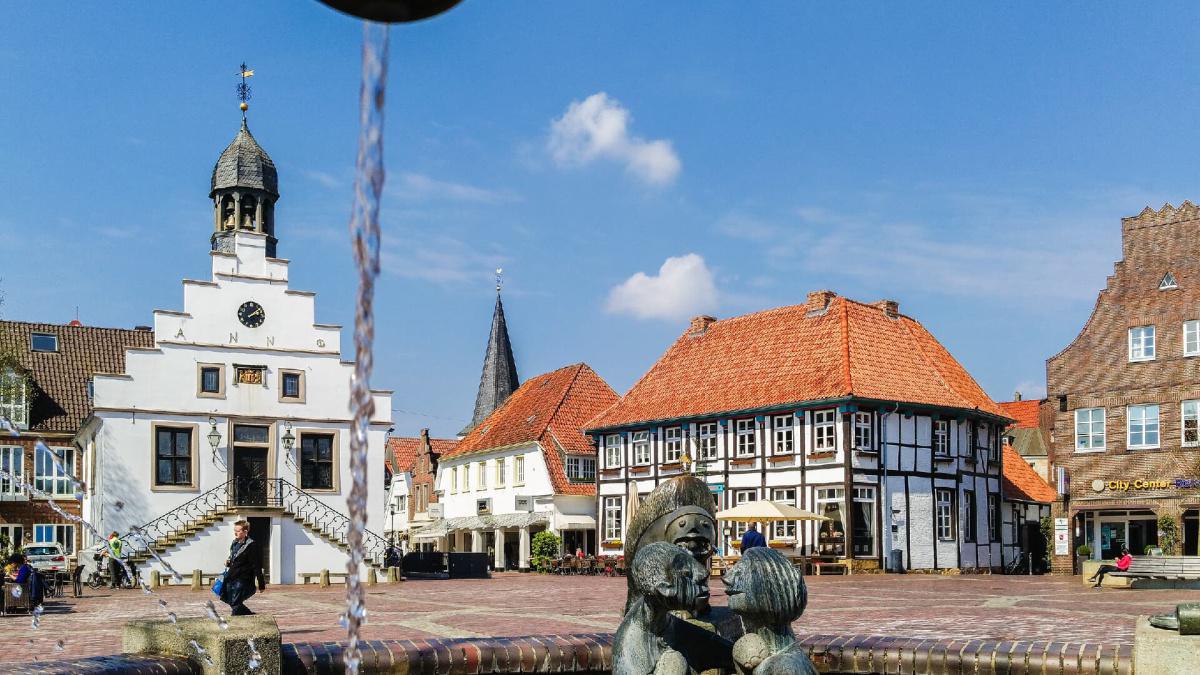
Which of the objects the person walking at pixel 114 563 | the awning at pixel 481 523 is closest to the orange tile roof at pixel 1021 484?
Result: the awning at pixel 481 523

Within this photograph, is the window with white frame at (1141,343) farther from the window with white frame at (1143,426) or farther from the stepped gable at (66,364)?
the stepped gable at (66,364)

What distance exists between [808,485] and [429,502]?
102 ft

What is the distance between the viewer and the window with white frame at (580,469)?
5091cm

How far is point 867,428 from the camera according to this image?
1559 inches

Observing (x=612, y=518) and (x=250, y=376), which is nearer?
(x=250, y=376)

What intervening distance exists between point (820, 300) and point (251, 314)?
18796mm

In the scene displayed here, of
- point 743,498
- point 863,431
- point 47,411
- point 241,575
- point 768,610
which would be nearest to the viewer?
point 768,610

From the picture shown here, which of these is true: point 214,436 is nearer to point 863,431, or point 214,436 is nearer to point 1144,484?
point 863,431

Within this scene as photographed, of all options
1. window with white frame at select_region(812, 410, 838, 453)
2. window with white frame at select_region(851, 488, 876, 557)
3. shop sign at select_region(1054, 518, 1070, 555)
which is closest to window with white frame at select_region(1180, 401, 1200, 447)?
shop sign at select_region(1054, 518, 1070, 555)

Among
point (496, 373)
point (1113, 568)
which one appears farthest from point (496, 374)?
point (1113, 568)

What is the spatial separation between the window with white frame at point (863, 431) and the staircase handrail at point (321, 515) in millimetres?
14151

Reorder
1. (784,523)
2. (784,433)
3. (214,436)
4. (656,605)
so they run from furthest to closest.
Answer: (784,433) → (784,523) → (214,436) → (656,605)

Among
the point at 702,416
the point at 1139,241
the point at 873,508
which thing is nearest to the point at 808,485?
the point at 873,508

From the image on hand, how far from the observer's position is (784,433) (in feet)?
135
